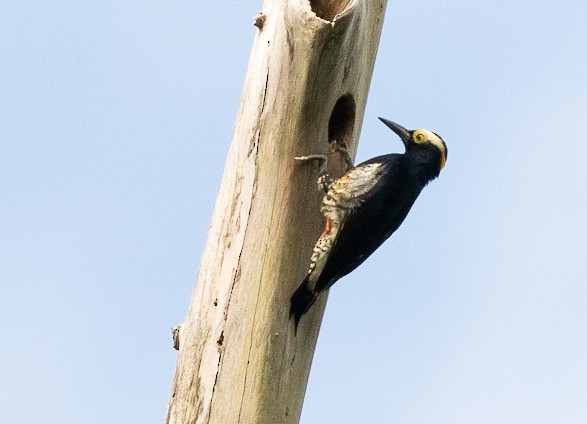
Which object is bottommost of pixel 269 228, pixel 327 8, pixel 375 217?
pixel 269 228

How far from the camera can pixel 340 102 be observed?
559 cm

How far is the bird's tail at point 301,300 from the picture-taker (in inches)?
194

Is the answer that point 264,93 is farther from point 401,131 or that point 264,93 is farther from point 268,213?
point 401,131

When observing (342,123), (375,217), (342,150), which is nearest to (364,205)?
(375,217)

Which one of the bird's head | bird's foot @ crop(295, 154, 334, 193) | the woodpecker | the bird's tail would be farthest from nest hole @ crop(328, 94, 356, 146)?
the bird's tail

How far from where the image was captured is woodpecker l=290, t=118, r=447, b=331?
5066mm

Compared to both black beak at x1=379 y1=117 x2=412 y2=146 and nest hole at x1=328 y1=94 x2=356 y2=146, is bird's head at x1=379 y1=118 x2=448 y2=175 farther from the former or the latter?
nest hole at x1=328 y1=94 x2=356 y2=146

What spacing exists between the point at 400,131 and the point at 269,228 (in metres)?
1.93

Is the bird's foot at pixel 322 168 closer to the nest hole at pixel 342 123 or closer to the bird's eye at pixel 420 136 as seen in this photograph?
the nest hole at pixel 342 123

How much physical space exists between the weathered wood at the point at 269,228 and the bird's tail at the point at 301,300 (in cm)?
5

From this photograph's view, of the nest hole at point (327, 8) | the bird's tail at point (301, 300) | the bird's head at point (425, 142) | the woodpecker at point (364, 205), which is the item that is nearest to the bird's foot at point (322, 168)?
the woodpecker at point (364, 205)

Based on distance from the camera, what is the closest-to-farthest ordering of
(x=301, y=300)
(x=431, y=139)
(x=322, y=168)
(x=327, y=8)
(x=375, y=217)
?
1. (x=301, y=300)
2. (x=322, y=168)
3. (x=327, y=8)
4. (x=375, y=217)
5. (x=431, y=139)

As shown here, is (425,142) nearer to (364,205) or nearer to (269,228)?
(364,205)

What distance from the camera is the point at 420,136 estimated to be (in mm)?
6395
